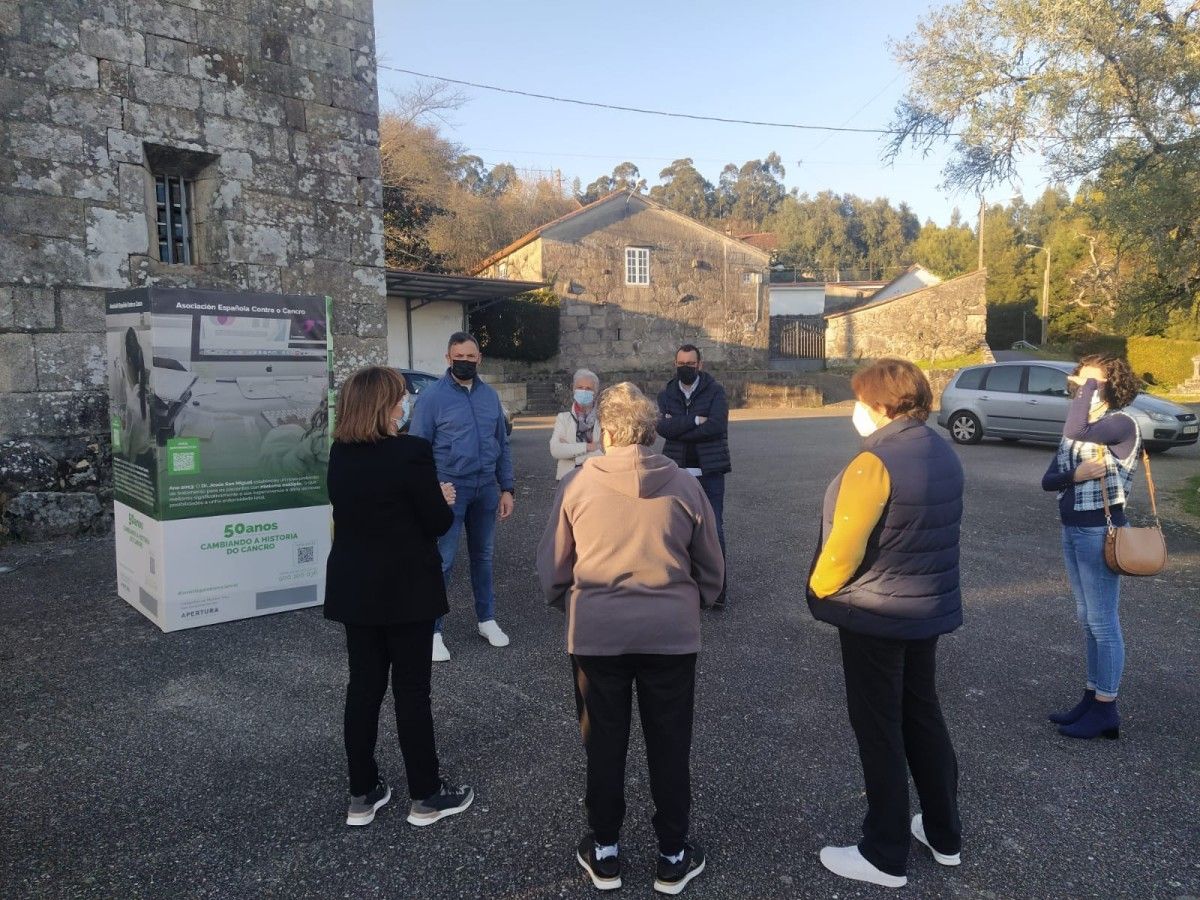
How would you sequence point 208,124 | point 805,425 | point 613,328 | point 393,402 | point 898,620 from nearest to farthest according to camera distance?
point 898,620
point 393,402
point 208,124
point 805,425
point 613,328

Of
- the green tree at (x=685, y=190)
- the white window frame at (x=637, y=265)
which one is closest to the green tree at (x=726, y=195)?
the green tree at (x=685, y=190)

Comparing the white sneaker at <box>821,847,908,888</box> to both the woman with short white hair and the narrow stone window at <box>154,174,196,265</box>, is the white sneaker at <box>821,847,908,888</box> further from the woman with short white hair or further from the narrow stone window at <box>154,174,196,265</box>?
the narrow stone window at <box>154,174,196,265</box>

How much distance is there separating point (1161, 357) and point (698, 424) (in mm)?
33946

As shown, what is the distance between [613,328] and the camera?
26656 millimetres

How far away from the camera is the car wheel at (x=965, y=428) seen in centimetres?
1529

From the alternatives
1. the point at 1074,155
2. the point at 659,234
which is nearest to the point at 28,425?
the point at 1074,155

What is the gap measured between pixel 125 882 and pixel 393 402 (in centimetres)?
187

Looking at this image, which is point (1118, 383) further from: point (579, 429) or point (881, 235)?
point (881, 235)

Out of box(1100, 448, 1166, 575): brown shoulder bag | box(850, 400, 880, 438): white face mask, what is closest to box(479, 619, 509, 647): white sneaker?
box(850, 400, 880, 438): white face mask

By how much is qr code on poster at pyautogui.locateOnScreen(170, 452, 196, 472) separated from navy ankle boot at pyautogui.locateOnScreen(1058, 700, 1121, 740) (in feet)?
16.6

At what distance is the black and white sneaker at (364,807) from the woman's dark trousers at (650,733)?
931 millimetres

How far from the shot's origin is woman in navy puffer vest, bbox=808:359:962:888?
105 inches

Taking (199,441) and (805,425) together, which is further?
(805,425)

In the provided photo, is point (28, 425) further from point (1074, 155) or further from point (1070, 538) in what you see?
point (1074, 155)
